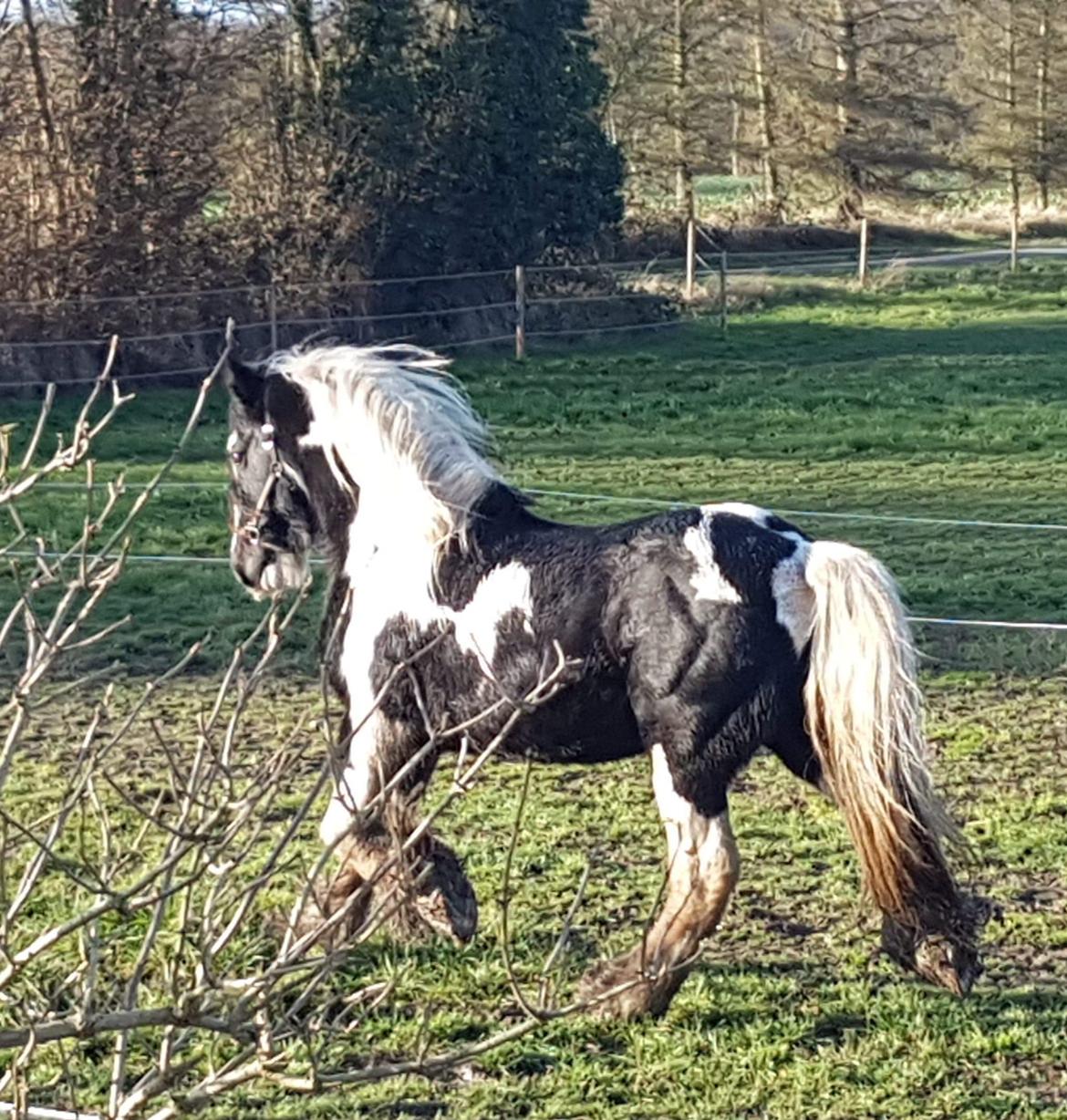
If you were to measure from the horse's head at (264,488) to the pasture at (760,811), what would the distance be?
1.84 feet

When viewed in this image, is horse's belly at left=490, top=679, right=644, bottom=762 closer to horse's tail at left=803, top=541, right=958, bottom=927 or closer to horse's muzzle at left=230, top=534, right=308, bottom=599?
horse's tail at left=803, top=541, right=958, bottom=927

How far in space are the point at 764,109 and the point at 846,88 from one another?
1607 mm

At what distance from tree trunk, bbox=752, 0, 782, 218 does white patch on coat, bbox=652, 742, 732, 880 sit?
1259 inches

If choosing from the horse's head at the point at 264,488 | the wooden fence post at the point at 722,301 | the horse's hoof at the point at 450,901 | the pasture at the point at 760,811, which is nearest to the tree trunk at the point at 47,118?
A: the pasture at the point at 760,811

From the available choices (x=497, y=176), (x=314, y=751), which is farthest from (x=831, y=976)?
(x=497, y=176)

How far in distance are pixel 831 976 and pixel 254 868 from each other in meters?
2.09

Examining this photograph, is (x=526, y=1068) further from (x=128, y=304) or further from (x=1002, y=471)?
(x=128, y=304)

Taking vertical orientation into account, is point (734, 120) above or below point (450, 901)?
above

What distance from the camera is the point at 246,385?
19.0 ft

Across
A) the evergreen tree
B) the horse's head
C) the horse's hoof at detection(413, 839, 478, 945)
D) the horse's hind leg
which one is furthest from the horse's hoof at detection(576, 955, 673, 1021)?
the evergreen tree

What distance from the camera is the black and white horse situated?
5004 millimetres

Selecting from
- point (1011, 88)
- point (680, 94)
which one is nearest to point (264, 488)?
point (680, 94)

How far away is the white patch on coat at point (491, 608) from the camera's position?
17.7 ft

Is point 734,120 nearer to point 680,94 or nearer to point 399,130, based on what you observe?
point 680,94
